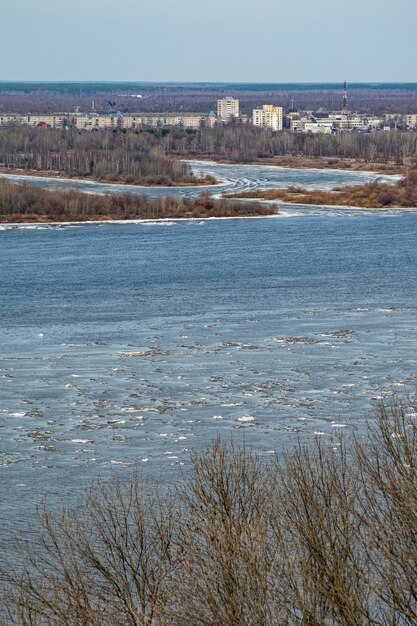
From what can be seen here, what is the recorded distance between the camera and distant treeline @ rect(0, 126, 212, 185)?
43.7m

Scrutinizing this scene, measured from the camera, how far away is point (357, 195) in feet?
116

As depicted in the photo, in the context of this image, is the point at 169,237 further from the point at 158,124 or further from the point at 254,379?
the point at 158,124

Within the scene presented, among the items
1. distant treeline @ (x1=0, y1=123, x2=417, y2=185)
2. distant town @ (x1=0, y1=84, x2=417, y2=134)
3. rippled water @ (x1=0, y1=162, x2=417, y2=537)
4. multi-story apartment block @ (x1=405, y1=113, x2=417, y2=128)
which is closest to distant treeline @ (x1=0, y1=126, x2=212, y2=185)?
distant treeline @ (x1=0, y1=123, x2=417, y2=185)

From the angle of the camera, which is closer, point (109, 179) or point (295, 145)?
point (109, 179)

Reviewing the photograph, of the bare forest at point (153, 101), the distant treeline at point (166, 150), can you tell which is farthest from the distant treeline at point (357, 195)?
the bare forest at point (153, 101)

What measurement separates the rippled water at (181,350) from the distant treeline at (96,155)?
19390mm

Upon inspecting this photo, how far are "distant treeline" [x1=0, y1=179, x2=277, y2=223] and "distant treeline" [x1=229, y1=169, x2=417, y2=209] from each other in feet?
8.22

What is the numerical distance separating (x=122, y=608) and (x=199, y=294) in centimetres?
1285

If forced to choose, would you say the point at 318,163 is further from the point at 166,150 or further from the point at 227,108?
the point at 227,108

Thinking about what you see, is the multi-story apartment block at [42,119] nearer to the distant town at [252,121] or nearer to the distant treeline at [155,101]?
the distant town at [252,121]

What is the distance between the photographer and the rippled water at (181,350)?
985 centimetres

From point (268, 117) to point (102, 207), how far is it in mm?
64181

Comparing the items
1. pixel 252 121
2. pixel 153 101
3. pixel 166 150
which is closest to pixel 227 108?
pixel 252 121

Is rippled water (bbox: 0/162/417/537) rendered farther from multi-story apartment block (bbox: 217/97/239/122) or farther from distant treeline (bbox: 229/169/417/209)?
multi-story apartment block (bbox: 217/97/239/122)
